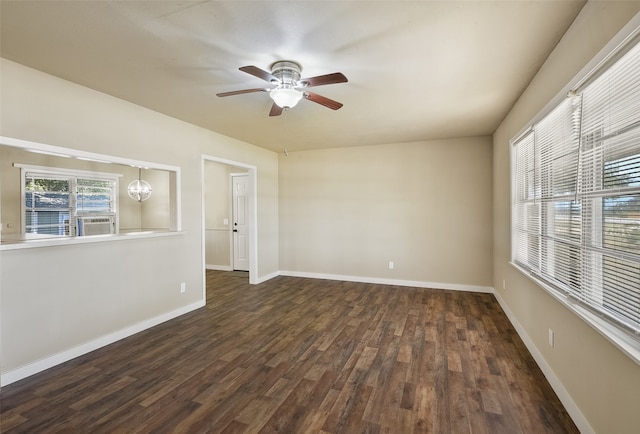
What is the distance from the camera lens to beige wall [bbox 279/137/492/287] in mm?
5098

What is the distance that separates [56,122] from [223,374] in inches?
109

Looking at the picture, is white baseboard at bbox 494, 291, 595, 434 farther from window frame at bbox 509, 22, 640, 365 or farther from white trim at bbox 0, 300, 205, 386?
white trim at bbox 0, 300, 205, 386

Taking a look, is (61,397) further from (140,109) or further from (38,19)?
(140,109)

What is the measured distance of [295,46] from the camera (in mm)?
2223

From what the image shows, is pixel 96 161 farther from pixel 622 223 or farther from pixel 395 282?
pixel 395 282

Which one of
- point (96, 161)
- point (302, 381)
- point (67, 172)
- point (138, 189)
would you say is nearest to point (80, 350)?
point (96, 161)

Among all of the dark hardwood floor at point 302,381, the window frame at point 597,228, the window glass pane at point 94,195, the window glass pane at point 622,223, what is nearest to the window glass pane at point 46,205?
the window glass pane at point 94,195

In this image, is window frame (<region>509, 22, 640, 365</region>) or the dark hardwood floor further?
the dark hardwood floor

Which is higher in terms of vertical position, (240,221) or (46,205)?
(46,205)

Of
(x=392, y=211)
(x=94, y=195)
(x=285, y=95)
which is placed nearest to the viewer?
(x=285, y=95)

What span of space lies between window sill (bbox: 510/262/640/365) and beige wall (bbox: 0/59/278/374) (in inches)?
161

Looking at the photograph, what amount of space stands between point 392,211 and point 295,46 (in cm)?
387

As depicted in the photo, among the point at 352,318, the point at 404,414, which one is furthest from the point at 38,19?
the point at 352,318

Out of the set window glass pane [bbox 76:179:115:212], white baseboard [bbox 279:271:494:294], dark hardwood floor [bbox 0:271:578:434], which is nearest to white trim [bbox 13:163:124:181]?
window glass pane [bbox 76:179:115:212]
